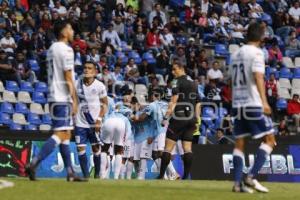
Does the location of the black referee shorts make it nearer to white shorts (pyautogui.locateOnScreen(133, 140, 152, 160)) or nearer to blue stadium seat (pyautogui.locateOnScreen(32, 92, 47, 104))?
white shorts (pyautogui.locateOnScreen(133, 140, 152, 160))

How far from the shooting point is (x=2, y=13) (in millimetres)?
29297

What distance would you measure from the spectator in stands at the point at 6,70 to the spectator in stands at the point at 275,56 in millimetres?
9198

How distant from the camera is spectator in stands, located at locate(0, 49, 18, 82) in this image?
26.8 meters

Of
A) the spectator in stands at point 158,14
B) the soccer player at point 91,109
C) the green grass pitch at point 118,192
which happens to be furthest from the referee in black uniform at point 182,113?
the spectator in stands at point 158,14

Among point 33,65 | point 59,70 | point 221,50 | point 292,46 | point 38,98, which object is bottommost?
point 59,70

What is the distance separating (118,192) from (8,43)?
15.7 meters

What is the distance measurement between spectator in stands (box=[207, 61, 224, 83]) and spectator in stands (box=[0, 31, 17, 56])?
612 centimetres

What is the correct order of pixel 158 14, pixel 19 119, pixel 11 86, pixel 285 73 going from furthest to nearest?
1. pixel 158 14
2. pixel 285 73
3. pixel 11 86
4. pixel 19 119

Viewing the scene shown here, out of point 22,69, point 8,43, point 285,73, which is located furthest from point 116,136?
point 285,73

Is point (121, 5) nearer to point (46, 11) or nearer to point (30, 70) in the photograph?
point (46, 11)

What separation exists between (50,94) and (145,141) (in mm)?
7586

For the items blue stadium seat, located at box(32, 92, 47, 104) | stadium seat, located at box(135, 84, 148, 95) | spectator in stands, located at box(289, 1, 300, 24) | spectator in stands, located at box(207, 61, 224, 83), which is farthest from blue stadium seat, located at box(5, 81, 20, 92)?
spectator in stands, located at box(289, 1, 300, 24)

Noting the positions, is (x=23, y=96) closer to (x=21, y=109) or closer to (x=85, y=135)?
(x=21, y=109)

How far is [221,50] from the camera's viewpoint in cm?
3145
